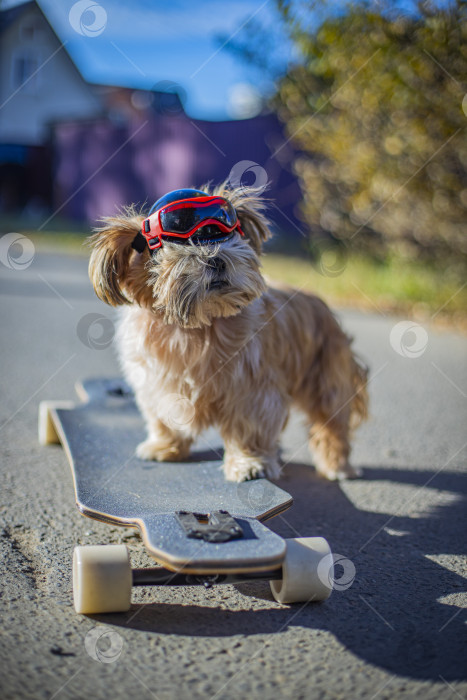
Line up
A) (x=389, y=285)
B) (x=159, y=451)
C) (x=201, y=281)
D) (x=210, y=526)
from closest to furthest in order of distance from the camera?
(x=210, y=526) < (x=201, y=281) < (x=159, y=451) < (x=389, y=285)

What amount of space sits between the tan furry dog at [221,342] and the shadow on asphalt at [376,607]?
17.8 inches

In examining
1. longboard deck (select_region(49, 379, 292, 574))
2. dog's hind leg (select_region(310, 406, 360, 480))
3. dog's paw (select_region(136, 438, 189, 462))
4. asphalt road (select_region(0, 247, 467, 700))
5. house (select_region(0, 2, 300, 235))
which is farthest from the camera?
house (select_region(0, 2, 300, 235))

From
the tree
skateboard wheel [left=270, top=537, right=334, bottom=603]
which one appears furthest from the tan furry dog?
the tree

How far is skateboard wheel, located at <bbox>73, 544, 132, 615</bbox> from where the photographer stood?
2.28 m

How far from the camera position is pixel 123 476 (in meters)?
3.24

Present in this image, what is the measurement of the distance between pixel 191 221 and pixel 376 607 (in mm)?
1737

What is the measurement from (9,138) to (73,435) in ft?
88.8

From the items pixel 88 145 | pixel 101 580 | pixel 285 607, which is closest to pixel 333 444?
pixel 285 607

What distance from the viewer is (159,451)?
3604mm

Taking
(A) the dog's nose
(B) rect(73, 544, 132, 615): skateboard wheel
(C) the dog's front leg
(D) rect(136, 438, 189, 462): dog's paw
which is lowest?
(D) rect(136, 438, 189, 462): dog's paw

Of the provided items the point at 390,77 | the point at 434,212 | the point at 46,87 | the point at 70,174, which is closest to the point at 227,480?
the point at 390,77

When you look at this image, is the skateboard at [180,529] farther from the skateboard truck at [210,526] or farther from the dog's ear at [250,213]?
the dog's ear at [250,213]

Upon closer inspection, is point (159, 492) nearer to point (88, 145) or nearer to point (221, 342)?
point (221, 342)

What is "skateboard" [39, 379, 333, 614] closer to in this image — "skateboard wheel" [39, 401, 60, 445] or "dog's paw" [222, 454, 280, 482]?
"dog's paw" [222, 454, 280, 482]
